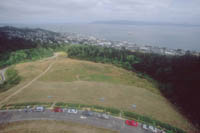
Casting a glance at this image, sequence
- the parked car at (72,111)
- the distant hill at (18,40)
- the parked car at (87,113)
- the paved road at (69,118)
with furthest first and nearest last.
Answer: the distant hill at (18,40) → the parked car at (72,111) → the parked car at (87,113) → the paved road at (69,118)

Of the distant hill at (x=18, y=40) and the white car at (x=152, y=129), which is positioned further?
the distant hill at (x=18, y=40)

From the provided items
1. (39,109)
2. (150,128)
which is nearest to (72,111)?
(39,109)

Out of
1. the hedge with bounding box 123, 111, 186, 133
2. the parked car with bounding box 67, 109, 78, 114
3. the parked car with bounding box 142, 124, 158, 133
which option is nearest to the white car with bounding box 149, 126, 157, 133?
the parked car with bounding box 142, 124, 158, 133

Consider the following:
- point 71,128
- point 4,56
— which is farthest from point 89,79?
point 4,56

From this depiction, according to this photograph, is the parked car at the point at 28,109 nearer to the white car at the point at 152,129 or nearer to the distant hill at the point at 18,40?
the white car at the point at 152,129

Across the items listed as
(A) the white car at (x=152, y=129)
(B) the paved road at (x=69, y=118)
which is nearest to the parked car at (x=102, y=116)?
(B) the paved road at (x=69, y=118)

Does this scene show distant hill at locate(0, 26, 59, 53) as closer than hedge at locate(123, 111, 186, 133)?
Result: No

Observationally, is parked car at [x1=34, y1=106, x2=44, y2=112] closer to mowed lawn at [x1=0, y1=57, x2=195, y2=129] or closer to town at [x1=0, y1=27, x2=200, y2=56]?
mowed lawn at [x1=0, y1=57, x2=195, y2=129]

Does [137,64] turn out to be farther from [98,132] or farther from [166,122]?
[98,132]
